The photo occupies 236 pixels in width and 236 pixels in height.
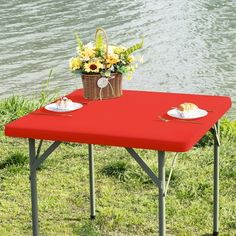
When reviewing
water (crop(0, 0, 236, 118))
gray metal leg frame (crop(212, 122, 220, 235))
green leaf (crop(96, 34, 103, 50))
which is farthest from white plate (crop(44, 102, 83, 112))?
water (crop(0, 0, 236, 118))

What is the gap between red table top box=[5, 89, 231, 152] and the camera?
13.7 ft

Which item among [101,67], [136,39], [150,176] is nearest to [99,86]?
[101,67]

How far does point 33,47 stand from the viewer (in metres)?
16.1

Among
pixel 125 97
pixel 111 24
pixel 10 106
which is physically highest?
pixel 125 97

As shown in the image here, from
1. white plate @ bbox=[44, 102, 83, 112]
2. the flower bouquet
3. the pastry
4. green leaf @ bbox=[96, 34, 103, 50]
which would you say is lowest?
white plate @ bbox=[44, 102, 83, 112]

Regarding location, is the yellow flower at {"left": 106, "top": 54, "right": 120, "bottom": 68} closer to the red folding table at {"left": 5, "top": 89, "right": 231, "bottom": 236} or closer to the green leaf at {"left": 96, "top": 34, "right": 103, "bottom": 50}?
the green leaf at {"left": 96, "top": 34, "right": 103, "bottom": 50}

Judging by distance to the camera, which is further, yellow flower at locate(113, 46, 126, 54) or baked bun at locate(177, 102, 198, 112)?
yellow flower at locate(113, 46, 126, 54)

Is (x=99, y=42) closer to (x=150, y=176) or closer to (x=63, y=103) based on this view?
(x=63, y=103)

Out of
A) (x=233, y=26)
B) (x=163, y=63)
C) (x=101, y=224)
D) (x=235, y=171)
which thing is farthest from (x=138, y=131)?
(x=233, y=26)

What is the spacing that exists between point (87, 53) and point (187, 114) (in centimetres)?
88

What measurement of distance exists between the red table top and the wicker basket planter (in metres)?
0.05

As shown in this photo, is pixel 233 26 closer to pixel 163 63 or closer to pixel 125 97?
pixel 163 63

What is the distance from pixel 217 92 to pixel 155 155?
503 centimetres

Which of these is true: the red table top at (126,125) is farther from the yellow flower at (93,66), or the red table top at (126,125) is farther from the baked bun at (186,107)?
the yellow flower at (93,66)
